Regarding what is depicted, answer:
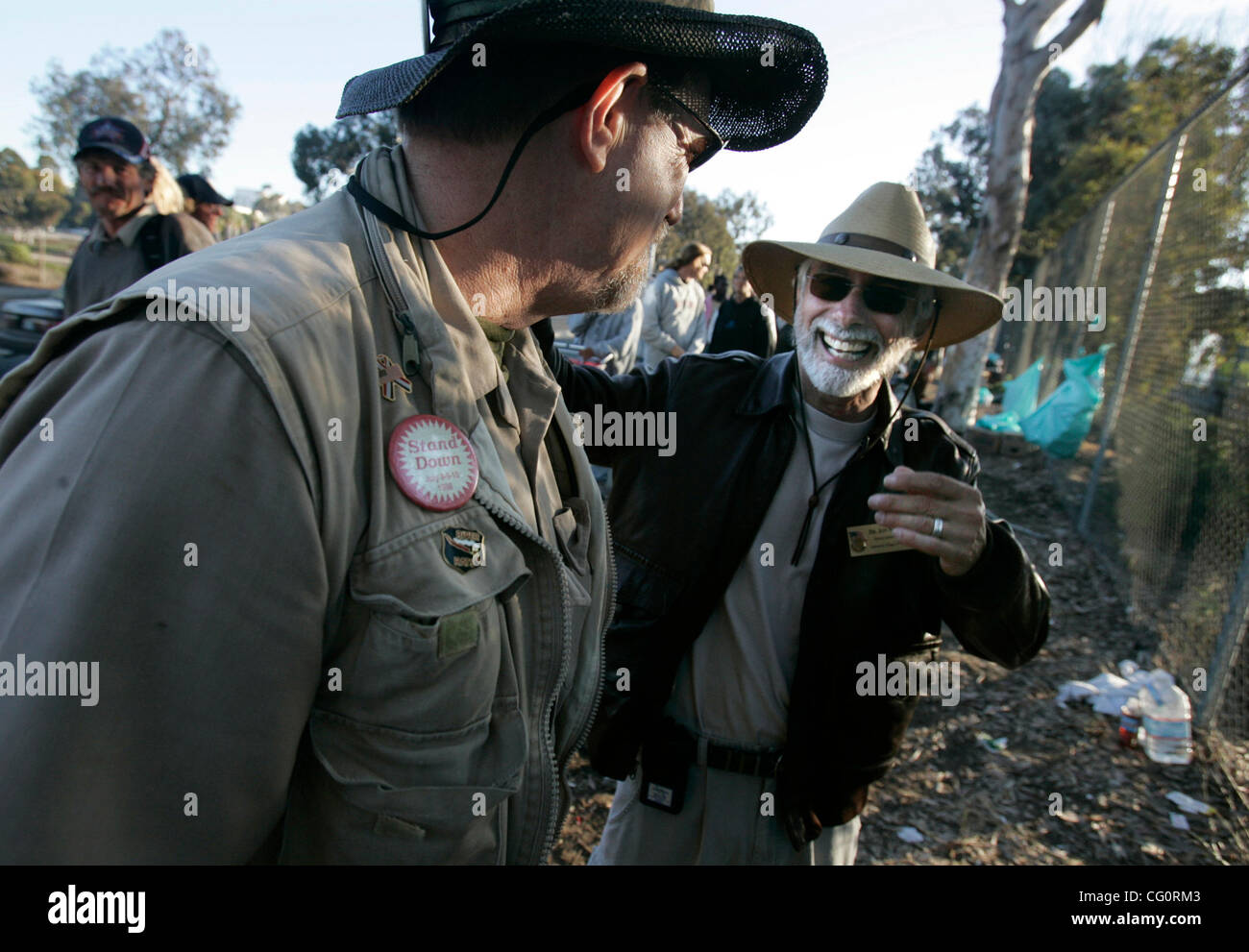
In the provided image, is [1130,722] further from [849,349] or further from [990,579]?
[849,349]

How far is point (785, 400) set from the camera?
8.42 feet

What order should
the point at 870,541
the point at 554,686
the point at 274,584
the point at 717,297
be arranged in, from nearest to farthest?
the point at 274,584, the point at 554,686, the point at 870,541, the point at 717,297

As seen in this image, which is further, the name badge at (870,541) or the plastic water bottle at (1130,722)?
the plastic water bottle at (1130,722)

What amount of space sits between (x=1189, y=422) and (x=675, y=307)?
14.5 feet

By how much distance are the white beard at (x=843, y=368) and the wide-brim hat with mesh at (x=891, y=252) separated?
0.21 meters

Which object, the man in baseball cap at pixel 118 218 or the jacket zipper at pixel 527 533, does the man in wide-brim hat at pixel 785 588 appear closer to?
the jacket zipper at pixel 527 533

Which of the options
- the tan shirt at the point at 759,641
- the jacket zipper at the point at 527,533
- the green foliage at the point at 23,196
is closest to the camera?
the jacket zipper at the point at 527,533

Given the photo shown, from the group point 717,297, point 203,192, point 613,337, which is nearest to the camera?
point 203,192

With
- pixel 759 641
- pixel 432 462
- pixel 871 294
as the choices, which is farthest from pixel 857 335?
pixel 432 462

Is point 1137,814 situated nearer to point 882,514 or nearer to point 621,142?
point 882,514

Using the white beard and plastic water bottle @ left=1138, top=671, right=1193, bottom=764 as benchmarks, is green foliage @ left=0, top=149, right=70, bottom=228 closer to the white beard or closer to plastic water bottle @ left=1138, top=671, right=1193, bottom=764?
the white beard

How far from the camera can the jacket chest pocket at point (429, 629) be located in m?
1.00

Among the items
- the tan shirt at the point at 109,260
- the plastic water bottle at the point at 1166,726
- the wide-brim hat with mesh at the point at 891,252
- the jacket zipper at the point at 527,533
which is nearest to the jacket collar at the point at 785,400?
→ the wide-brim hat with mesh at the point at 891,252
